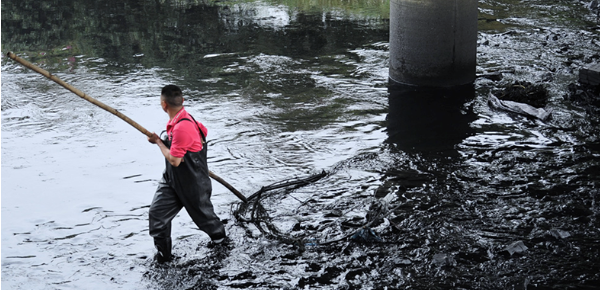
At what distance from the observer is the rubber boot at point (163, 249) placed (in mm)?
5547

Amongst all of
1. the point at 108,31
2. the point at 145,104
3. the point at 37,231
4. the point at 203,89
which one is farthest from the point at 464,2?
the point at 108,31

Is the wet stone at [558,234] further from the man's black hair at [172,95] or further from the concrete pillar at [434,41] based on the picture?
the concrete pillar at [434,41]

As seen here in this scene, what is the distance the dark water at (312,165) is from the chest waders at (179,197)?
30cm

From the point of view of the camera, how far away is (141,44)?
45.6 feet

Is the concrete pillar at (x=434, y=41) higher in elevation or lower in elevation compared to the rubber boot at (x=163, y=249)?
higher

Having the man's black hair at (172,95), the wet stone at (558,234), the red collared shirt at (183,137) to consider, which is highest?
the man's black hair at (172,95)

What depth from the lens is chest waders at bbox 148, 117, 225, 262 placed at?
17.8 feet

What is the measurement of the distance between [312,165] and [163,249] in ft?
8.41

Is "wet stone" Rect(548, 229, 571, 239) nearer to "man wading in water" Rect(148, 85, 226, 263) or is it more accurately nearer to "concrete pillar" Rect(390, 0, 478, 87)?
"man wading in water" Rect(148, 85, 226, 263)

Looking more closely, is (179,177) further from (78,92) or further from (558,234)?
(558,234)

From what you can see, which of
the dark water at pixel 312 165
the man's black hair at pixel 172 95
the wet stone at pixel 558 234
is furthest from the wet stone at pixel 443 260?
the man's black hair at pixel 172 95

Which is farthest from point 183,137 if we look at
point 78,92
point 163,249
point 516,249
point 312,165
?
point 516,249

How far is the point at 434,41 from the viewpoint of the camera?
10156 millimetres

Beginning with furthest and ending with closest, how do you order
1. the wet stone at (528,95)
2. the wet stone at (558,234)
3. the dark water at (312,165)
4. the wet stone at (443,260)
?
the wet stone at (528,95)
the wet stone at (558,234)
the dark water at (312,165)
the wet stone at (443,260)
